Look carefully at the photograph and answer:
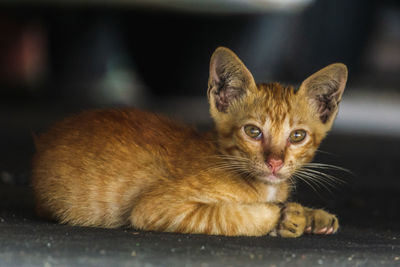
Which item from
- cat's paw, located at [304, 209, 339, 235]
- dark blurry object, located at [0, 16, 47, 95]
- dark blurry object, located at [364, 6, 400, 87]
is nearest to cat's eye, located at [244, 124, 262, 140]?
cat's paw, located at [304, 209, 339, 235]

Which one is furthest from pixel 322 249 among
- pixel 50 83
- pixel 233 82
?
pixel 50 83

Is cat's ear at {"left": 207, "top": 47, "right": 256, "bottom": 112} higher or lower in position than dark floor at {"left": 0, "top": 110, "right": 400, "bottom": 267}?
A: higher

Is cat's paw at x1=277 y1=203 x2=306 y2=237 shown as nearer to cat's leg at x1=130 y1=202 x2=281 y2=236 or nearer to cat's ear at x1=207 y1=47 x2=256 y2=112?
cat's leg at x1=130 y1=202 x2=281 y2=236

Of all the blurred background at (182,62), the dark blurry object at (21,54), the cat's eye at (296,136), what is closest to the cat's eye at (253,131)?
the cat's eye at (296,136)

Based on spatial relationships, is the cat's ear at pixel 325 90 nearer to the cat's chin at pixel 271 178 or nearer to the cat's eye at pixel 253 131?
the cat's eye at pixel 253 131

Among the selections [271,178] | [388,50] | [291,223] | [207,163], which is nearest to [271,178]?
[271,178]

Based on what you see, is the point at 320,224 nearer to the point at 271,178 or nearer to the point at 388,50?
the point at 271,178

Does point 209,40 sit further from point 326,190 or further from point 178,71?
point 326,190
